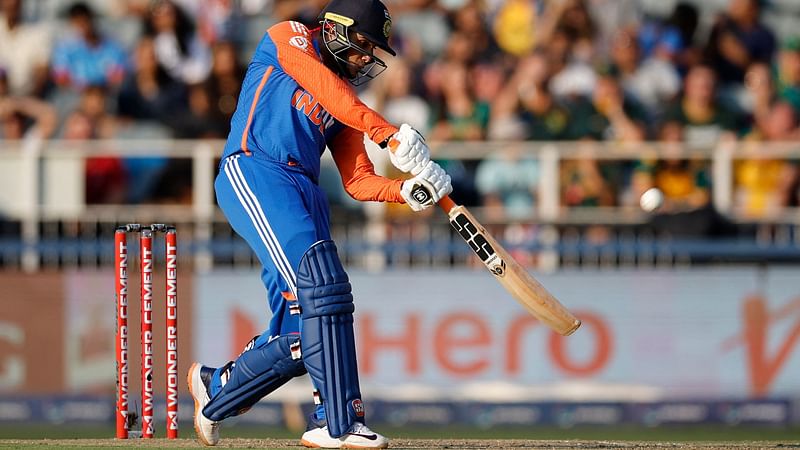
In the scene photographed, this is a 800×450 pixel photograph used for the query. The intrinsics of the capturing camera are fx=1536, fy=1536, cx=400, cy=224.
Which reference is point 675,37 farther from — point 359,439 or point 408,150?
point 359,439

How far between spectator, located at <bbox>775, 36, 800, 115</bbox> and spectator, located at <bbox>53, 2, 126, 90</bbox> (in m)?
5.85

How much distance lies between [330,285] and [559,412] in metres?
5.34

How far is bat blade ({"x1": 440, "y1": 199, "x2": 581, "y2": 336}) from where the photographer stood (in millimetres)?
6695

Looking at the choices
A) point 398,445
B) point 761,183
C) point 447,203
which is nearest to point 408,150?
point 447,203

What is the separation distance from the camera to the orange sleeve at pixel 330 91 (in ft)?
21.5

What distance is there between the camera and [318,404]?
22.9ft

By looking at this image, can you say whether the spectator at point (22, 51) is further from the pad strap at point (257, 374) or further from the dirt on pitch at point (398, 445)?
the pad strap at point (257, 374)

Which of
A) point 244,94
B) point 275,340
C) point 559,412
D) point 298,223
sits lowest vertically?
point 559,412

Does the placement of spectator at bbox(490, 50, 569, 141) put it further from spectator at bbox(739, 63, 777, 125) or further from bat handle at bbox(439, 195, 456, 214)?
bat handle at bbox(439, 195, 456, 214)

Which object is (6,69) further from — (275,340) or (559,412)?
(275,340)

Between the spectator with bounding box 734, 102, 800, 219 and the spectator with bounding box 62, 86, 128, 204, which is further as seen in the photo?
the spectator with bounding box 62, 86, 128, 204

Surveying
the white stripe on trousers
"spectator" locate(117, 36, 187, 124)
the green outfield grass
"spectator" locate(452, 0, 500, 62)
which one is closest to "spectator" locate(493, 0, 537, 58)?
"spectator" locate(452, 0, 500, 62)

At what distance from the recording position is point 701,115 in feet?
42.5

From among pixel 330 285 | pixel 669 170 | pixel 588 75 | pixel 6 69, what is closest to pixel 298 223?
pixel 330 285
